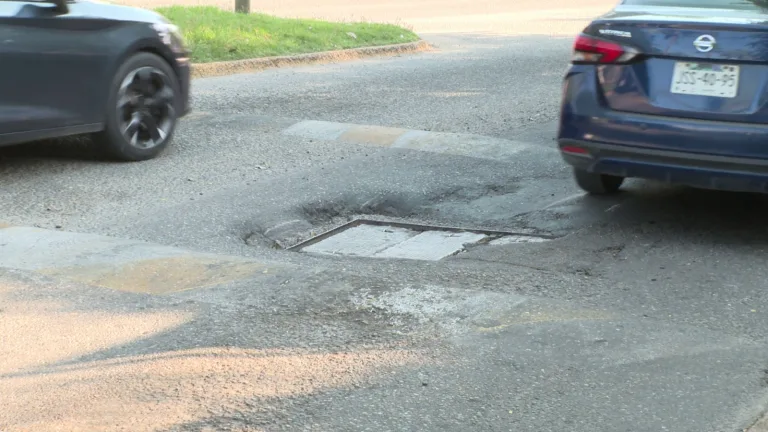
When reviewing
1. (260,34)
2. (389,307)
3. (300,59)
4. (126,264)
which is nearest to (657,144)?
(389,307)

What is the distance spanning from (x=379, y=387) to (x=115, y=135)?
412cm

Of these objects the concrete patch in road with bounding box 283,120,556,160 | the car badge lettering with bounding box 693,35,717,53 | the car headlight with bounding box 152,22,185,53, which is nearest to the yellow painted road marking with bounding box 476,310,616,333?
the car badge lettering with bounding box 693,35,717,53

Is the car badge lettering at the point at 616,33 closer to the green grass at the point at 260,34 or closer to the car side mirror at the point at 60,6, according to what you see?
the car side mirror at the point at 60,6

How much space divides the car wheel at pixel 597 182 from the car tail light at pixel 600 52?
0.95m

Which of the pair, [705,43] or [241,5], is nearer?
[705,43]

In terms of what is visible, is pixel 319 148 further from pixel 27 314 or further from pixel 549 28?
pixel 549 28

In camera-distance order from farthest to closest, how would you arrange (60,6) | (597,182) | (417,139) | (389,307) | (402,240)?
(417,139)
(60,6)
(597,182)
(402,240)
(389,307)

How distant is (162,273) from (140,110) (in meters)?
2.84

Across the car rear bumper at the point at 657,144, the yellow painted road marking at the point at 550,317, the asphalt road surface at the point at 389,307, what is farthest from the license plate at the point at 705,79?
the yellow painted road marking at the point at 550,317

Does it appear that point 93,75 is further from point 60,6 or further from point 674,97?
point 674,97

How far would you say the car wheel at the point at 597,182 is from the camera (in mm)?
6672

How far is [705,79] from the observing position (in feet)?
18.0

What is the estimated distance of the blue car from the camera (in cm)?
539

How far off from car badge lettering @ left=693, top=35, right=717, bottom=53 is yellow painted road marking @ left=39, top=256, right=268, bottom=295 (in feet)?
7.97
